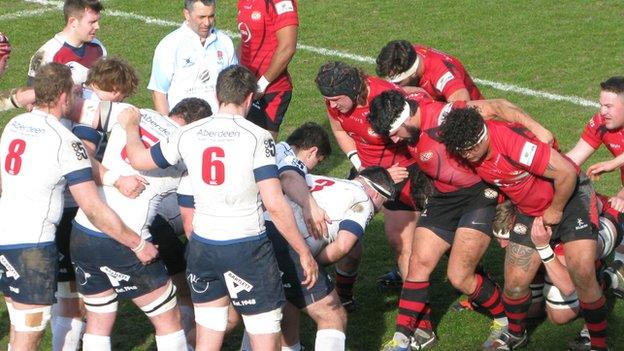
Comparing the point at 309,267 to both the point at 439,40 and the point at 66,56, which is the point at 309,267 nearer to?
the point at 66,56

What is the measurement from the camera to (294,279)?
26.2 feet

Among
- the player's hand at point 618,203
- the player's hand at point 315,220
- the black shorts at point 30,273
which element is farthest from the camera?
the player's hand at point 618,203

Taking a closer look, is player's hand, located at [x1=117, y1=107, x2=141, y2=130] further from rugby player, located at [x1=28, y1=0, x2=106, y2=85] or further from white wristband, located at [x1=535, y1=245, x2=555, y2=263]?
white wristband, located at [x1=535, y1=245, x2=555, y2=263]

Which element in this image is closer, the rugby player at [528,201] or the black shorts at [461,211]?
the rugby player at [528,201]

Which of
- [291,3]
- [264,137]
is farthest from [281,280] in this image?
[291,3]

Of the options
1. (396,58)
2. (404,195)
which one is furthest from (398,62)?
(404,195)

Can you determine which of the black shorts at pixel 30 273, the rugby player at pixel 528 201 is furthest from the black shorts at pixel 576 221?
the black shorts at pixel 30 273

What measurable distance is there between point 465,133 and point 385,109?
0.77m

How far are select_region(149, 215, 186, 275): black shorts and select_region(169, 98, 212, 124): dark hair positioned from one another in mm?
884

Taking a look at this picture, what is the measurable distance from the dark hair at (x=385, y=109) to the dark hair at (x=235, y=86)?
4.09 ft

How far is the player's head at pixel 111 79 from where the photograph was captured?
804cm

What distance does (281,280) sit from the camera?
7.80 meters

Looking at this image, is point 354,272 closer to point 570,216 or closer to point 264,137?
point 570,216

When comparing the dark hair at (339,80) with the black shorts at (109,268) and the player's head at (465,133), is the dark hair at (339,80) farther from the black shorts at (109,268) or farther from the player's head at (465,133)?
the black shorts at (109,268)
